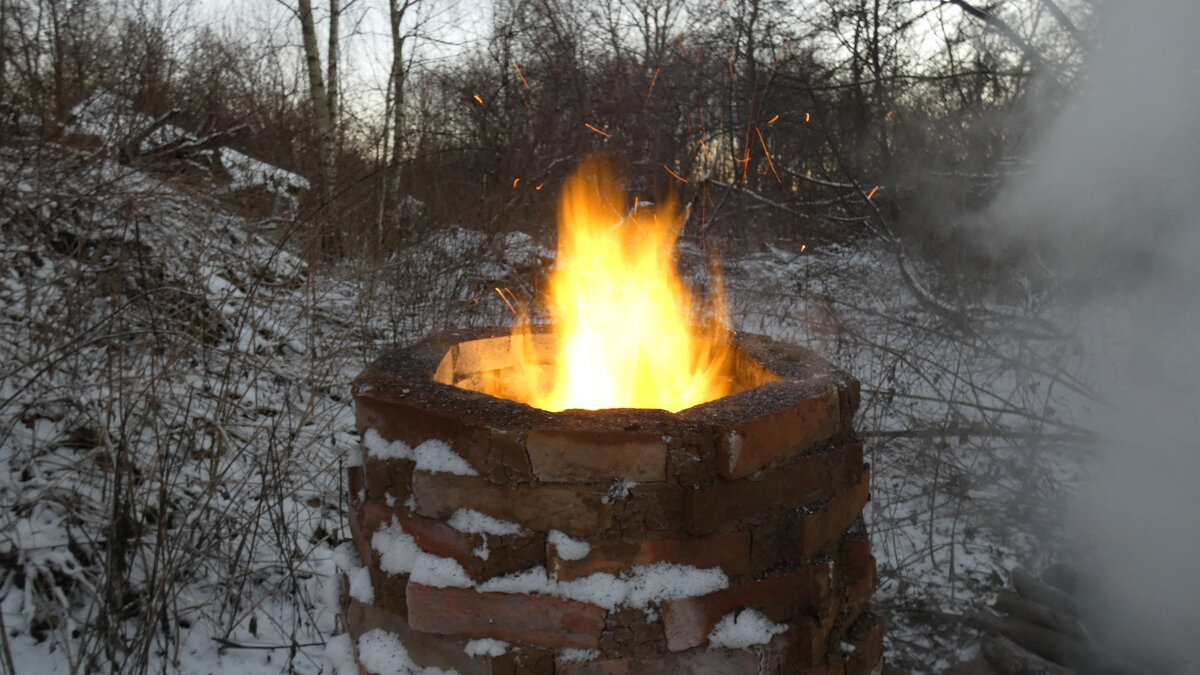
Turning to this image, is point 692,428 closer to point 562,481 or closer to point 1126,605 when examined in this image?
point 562,481

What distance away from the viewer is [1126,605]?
9.04 feet

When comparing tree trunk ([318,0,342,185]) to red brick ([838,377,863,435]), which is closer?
red brick ([838,377,863,435])

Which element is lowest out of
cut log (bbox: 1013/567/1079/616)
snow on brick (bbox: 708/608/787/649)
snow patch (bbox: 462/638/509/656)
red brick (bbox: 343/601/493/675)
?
cut log (bbox: 1013/567/1079/616)

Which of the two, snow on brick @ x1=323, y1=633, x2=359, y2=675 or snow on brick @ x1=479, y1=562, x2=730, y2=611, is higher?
snow on brick @ x1=479, y1=562, x2=730, y2=611

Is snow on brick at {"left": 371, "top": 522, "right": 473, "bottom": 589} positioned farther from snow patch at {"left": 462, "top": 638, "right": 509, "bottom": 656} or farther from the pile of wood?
the pile of wood

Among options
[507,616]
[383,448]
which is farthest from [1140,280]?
[383,448]

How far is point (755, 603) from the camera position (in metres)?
1.33

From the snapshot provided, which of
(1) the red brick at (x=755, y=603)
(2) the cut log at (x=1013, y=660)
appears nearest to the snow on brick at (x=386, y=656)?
(1) the red brick at (x=755, y=603)

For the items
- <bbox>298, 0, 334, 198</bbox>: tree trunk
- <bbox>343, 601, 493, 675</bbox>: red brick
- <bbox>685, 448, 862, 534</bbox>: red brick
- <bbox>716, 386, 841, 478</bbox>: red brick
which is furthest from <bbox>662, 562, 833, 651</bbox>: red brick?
<bbox>298, 0, 334, 198</bbox>: tree trunk

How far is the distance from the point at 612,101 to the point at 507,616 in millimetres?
9401

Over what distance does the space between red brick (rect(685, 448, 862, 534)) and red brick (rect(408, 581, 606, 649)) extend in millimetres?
273

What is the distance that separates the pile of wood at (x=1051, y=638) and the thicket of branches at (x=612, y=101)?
235cm

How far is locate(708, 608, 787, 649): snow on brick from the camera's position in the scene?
51.4 inches

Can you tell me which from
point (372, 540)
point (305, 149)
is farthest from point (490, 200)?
point (372, 540)
